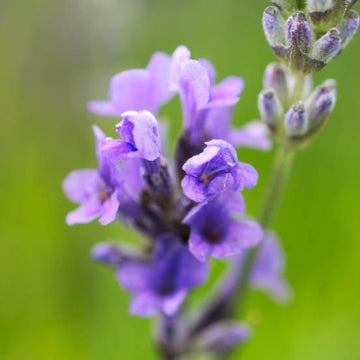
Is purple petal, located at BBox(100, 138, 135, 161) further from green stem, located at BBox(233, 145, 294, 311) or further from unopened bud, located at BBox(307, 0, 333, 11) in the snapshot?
unopened bud, located at BBox(307, 0, 333, 11)

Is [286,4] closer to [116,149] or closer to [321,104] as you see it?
[321,104]

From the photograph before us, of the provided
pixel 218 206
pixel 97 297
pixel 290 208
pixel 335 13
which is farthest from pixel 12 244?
pixel 335 13

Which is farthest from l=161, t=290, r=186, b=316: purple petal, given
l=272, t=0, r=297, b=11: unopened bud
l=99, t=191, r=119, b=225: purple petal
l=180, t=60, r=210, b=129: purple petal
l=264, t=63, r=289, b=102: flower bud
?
l=272, t=0, r=297, b=11: unopened bud

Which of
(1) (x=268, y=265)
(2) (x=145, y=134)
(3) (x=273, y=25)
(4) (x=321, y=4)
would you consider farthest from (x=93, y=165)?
(4) (x=321, y=4)

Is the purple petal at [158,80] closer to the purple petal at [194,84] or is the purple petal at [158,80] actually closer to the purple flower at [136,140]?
the purple petal at [194,84]

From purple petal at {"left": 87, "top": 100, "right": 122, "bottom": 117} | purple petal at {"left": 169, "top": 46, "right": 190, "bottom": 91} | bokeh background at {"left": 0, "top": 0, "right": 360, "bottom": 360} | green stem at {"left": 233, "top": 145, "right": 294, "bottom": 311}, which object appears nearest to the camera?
purple petal at {"left": 169, "top": 46, "right": 190, "bottom": 91}

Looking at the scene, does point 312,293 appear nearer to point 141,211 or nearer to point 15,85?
point 141,211
